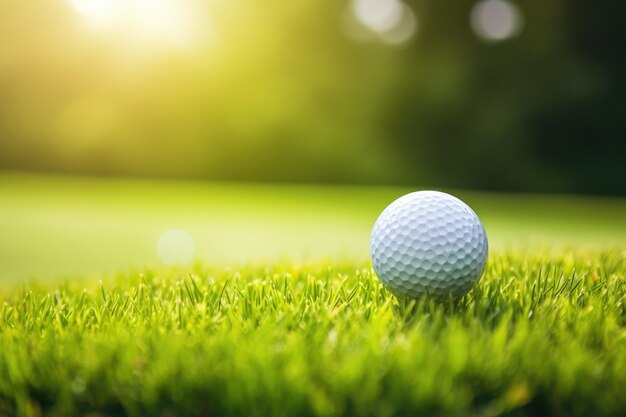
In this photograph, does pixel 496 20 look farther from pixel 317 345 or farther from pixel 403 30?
pixel 317 345

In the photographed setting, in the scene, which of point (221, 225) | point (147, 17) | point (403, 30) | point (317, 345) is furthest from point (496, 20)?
point (317, 345)

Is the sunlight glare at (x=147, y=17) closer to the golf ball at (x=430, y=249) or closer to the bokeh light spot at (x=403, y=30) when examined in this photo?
the bokeh light spot at (x=403, y=30)

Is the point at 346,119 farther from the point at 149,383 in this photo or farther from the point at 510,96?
the point at 149,383

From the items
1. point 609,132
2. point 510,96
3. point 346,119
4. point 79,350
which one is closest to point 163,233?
point 79,350

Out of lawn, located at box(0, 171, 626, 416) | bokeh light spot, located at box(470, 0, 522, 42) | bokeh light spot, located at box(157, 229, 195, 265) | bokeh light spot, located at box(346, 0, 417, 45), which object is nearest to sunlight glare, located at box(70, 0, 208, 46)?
bokeh light spot, located at box(346, 0, 417, 45)

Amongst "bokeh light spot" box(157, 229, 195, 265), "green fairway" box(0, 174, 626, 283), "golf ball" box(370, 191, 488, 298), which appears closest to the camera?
"golf ball" box(370, 191, 488, 298)

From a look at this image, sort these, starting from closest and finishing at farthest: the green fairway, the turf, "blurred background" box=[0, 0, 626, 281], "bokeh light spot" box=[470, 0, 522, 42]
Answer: the turf
the green fairway
"blurred background" box=[0, 0, 626, 281]
"bokeh light spot" box=[470, 0, 522, 42]

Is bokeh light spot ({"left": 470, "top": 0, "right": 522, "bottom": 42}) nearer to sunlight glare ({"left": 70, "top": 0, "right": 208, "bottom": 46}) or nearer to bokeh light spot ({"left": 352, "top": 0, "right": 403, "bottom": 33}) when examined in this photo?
bokeh light spot ({"left": 352, "top": 0, "right": 403, "bottom": 33})
